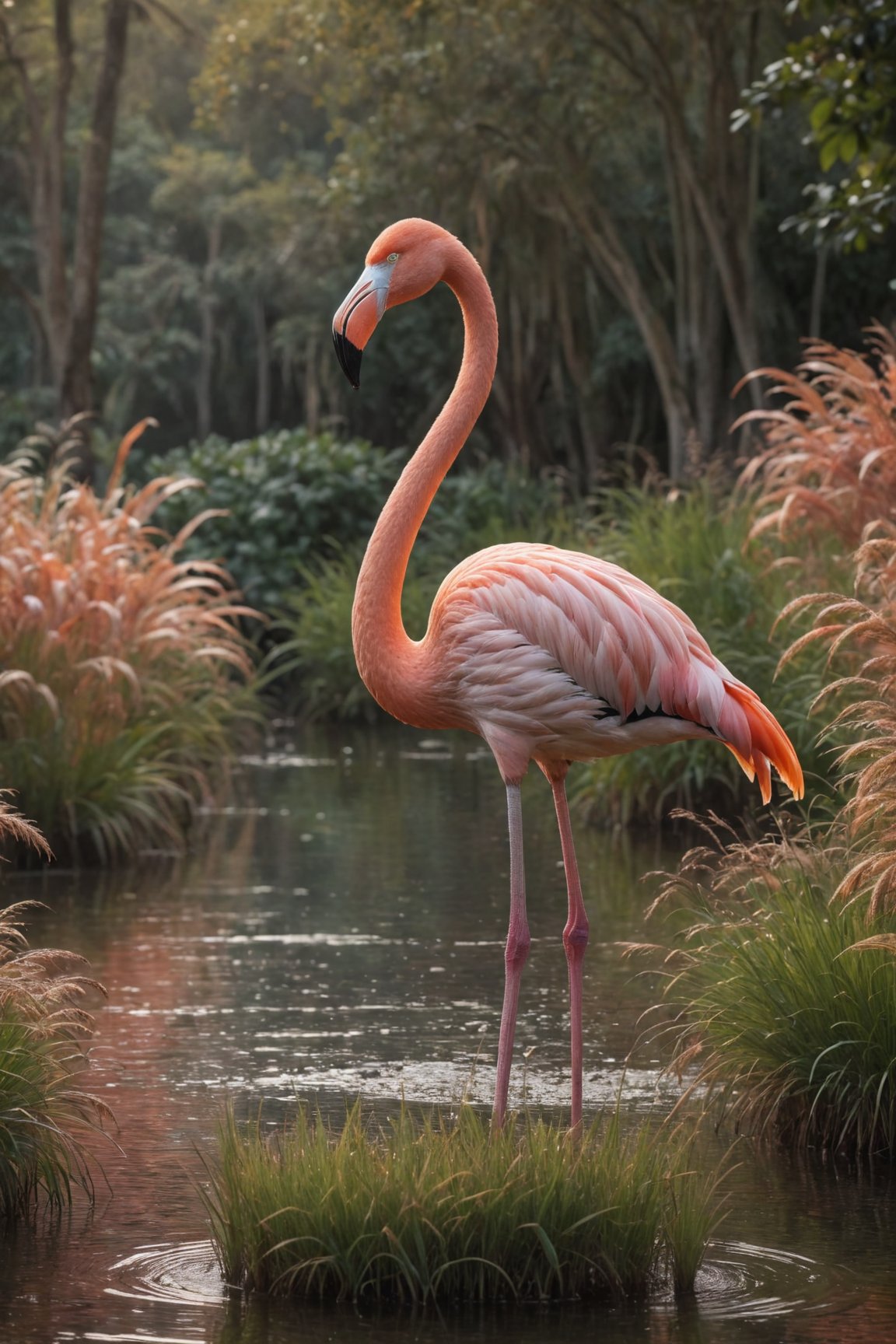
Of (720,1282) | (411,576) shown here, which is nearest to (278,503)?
(411,576)

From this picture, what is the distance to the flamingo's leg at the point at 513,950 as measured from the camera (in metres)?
4.80

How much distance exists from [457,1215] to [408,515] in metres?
1.99

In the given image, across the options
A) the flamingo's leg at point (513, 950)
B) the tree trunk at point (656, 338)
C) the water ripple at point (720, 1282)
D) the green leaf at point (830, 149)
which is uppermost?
the tree trunk at point (656, 338)

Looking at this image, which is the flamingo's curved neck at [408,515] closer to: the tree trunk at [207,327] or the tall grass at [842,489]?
the tall grass at [842,489]

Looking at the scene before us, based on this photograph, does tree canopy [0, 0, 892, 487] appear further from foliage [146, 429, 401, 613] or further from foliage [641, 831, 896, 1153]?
foliage [641, 831, 896, 1153]


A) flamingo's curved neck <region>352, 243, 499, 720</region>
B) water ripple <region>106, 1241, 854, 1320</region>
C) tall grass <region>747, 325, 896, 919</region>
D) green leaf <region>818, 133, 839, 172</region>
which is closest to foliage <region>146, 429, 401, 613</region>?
tall grass <region>747, 325, 896, 919</region>

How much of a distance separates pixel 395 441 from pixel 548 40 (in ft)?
52.1

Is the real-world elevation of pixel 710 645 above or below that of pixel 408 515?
below

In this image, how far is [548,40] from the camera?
2016cm

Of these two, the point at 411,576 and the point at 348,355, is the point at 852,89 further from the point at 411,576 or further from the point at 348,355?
the point at 411,576

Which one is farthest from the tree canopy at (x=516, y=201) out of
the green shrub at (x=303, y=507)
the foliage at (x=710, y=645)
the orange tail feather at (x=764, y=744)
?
the orange tail feather at (x=764, y=744)

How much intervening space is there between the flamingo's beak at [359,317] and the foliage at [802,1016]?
1.57 metres

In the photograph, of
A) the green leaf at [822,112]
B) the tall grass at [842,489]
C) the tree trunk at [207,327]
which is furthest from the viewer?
the tree trunk at [207,327]

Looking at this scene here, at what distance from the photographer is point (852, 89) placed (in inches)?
373
